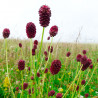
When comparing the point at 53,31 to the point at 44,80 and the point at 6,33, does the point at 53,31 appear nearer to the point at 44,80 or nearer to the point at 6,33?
the point at 6,33

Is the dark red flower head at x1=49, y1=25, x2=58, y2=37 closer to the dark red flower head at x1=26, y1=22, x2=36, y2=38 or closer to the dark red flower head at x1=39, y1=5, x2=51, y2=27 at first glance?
the dark red flower head at x1=26, y1=22, x2=36, y2=38

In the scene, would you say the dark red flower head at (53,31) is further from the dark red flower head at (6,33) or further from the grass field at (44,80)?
the dark red flower head at (6,33)

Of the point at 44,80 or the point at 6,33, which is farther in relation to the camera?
the point at 44,80

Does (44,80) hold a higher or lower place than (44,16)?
lower

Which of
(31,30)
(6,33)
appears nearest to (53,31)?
(31,30)

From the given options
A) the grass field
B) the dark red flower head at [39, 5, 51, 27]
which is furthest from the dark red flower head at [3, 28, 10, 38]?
the dark red flower head at [39, 5, 51, 27]

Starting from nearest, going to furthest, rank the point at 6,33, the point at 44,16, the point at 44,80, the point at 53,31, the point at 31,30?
the point at 44,16, the point at 31,30, the point at 53,31, the point at 6,33, the point at 44,80

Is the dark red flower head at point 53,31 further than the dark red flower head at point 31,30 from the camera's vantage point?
Yes

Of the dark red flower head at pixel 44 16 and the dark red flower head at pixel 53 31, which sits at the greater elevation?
the dark red flower head at pixel 44 16

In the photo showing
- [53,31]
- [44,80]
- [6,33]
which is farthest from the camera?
[44,80]

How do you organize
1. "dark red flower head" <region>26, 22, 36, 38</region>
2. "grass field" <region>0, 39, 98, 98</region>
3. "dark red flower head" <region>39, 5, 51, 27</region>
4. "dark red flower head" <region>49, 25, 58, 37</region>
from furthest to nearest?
"grass field" <region>0, 39, 98, 98</region>, "dark red flower head" <region>49, 25, 58, 37</region>, "dark red flower head" <region>26, 22, 36, 38</region>, "dark red flower head" <region>39, 5, 51, 27</region>

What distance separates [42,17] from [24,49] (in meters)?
3.06

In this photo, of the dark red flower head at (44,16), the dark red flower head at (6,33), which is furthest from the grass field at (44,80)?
the dark red flower head at (6,33)

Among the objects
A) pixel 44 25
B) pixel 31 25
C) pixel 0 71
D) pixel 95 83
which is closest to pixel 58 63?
pixel 44 25
